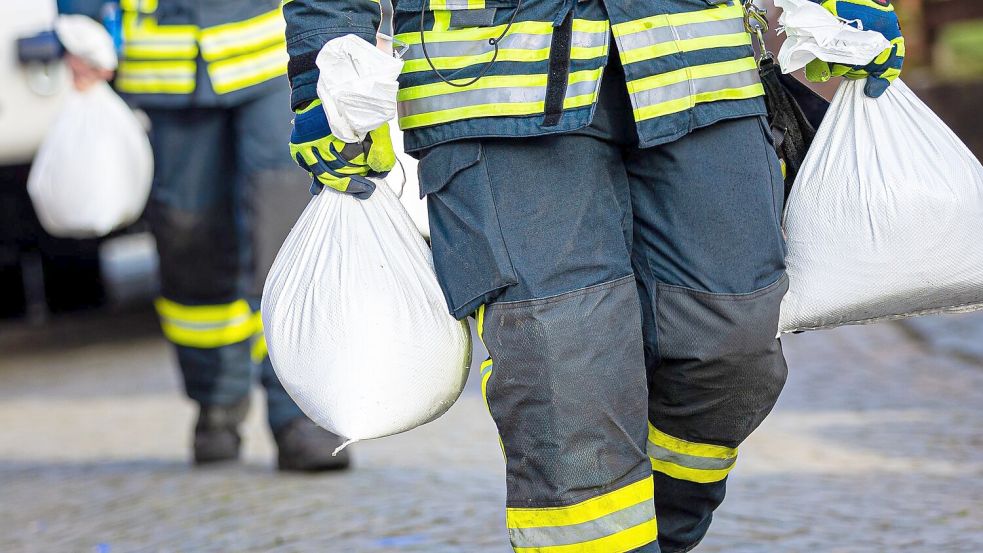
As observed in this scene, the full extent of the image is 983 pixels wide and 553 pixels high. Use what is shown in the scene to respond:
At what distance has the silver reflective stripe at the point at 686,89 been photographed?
219 centimetres

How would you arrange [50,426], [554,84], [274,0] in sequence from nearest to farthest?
[554,84] < [274,0] < [50,426]

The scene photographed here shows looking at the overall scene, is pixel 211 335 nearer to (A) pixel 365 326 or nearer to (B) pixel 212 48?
(B) pixel 212 48

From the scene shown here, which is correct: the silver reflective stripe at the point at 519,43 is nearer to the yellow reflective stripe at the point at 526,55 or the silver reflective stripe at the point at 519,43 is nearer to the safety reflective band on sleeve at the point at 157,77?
the yellow reflective stripe at the point at 526,55

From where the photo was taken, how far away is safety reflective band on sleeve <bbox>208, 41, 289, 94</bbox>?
160 inches

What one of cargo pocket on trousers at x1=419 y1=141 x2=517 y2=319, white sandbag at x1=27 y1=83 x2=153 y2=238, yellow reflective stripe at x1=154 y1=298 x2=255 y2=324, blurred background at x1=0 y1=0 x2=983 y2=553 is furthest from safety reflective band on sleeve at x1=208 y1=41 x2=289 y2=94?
cargo pocket on trousers at x1=419 y1=141 x2=517 y2=319

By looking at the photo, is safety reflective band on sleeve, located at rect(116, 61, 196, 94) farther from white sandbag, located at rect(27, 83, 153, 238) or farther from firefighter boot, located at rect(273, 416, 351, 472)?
firefighter boot, located at rect(273, 416, 351, 472)

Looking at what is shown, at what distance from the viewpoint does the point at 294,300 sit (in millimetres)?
2312

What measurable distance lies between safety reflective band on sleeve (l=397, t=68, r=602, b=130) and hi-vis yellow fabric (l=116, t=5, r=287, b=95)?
198 cm

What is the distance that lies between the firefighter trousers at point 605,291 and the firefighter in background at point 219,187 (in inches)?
75.5

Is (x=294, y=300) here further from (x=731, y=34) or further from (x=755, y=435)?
(x=755, y=435)

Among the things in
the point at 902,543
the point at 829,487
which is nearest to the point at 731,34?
the point at 902,543

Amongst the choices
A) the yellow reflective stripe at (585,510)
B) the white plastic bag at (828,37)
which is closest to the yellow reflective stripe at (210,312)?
the yellow reflective stripe at (585,510)

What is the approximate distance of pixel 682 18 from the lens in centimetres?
224

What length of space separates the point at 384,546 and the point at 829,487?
118cm
